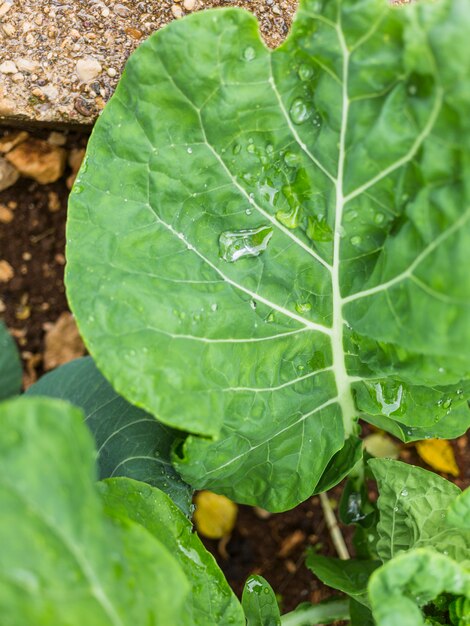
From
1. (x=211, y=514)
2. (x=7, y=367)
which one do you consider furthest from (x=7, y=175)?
(x=211, y=514)

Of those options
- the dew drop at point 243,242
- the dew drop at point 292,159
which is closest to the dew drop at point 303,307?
the dew drop at point 243,242

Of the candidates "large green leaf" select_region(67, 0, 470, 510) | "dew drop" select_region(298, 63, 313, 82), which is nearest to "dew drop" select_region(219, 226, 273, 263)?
"large green leaf" select_region(67, 0, 470, 510)

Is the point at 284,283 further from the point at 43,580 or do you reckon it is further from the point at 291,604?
the point at 291,604

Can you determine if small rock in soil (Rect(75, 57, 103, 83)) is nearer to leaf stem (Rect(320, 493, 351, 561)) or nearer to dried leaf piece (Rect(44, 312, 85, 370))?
dried leaf piece (Rect(44, 312, 85, 370))

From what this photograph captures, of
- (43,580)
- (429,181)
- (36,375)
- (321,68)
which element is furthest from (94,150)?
(36,375)

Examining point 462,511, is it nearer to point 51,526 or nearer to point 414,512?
point 414,512
